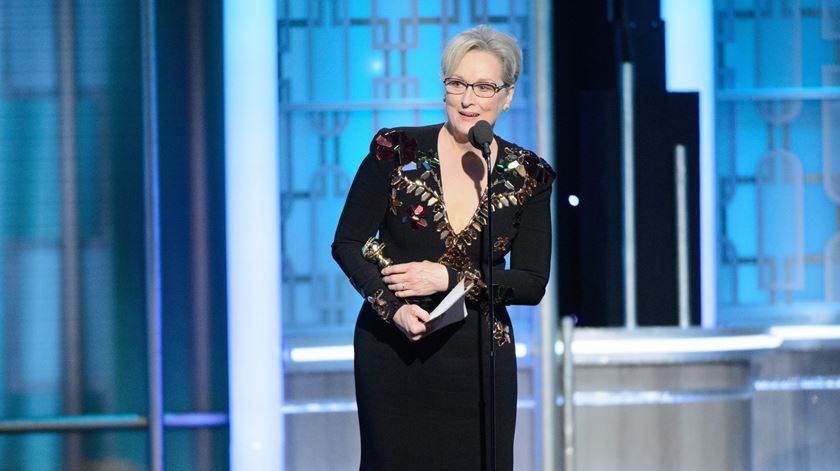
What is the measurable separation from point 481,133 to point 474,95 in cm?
17

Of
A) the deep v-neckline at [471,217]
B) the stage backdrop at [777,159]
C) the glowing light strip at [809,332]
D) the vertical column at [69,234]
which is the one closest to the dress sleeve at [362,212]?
the deep v-neckline at [471,217]

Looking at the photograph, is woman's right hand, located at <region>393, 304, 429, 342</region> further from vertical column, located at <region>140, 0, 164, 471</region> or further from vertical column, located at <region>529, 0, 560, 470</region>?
vertical column, located at <region>140, 0, 164, 471</region>

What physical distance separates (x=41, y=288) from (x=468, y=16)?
5.83ft

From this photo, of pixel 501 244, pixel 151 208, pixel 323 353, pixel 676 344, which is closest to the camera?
pixel 501 244

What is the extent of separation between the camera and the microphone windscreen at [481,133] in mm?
1991

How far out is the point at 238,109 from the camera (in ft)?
11.7

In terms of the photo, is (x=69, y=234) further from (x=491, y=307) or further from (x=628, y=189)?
(x=491, y=307)

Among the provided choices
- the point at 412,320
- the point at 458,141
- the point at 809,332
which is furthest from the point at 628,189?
the point at 412,320

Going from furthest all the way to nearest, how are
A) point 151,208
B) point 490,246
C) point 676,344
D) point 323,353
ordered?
point 676,344
point 323,353
point 151,208
point 490,246

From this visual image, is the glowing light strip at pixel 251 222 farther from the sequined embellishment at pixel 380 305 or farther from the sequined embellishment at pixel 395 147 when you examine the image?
the sequined embellishment at pixel 380 305

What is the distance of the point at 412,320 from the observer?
2023mm

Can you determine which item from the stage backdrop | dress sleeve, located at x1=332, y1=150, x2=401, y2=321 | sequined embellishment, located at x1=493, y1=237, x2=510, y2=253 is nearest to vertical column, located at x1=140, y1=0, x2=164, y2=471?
dress sleeve, located at x1=332, y1=150, x2=401, y2=321

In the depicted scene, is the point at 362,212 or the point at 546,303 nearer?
the point at 362,212

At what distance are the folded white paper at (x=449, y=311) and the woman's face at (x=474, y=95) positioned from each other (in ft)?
1.20
